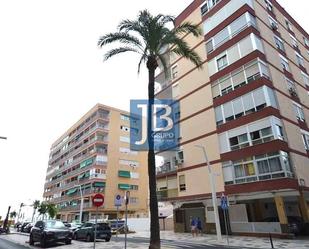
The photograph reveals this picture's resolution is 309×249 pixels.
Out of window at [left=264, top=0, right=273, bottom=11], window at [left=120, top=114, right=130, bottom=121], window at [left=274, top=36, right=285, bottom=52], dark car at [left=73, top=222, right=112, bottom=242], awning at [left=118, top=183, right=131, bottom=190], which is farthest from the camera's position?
window at [left=120, top=114, right=130, bottom=121]

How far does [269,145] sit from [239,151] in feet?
9.55

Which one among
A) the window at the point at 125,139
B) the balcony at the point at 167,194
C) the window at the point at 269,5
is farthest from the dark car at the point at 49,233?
the window at the point at 125,139

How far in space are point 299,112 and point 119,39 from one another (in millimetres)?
20744

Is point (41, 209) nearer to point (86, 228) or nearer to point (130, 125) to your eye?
point (130, 125)

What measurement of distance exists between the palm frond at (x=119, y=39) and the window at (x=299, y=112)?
61.9 feet

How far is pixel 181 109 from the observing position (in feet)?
106

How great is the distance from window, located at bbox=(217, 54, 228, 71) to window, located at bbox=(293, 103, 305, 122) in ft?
26.8

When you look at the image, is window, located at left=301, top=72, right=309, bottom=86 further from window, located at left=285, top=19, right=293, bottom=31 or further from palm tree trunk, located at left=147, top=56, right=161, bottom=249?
palm tree trunk, located at left=147, top=56, right=161, bottom=249

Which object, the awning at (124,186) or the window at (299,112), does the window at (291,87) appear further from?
the awning at (124,186)

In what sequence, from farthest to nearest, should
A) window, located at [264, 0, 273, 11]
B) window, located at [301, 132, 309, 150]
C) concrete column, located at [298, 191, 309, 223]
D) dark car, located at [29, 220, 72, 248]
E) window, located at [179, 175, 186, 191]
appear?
window, located at [264, 0, 273, 11] → window, located at [179, 175, 186, 191] → window, located at [301, 132, 309, 150] → concrete column, located at [298, 191, 309, 223] → dark car, located at [29, 220, 72, 248]

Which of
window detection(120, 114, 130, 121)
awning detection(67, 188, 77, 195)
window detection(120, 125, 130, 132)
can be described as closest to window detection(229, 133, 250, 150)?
window detection(120, 125, 130, 132)

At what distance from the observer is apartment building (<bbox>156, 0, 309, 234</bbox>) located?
22156 millimetres

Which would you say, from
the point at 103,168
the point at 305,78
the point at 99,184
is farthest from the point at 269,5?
the point at 99,184

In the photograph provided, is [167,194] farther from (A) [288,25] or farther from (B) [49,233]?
(A) [288,25]
